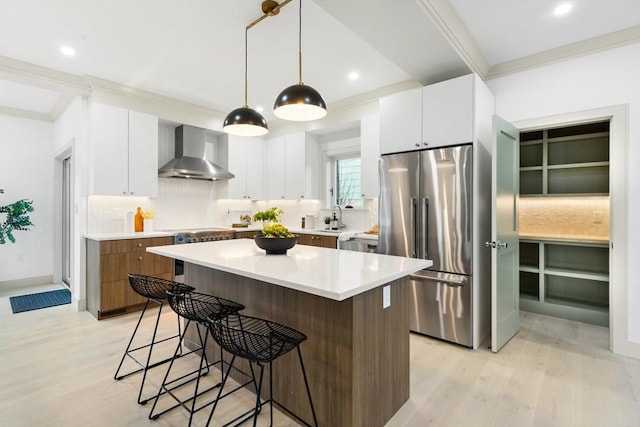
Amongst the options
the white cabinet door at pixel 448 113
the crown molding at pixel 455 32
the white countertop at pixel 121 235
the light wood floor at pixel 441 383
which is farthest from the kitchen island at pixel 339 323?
the white countertop at pixel 121 235

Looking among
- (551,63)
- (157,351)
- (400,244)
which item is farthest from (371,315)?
(551,63)

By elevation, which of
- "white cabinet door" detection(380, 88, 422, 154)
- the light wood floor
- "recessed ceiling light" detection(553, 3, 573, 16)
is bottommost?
the light wood floor

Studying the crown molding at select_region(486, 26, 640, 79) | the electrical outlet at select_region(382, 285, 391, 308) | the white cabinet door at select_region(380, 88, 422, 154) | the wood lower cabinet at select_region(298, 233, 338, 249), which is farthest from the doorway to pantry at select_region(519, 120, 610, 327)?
the electrical outlet at select_region(382, 285, 391, 308)

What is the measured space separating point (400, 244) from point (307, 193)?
236 cm

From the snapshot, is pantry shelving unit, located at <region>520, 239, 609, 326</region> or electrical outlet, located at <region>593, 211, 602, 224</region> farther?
electrical outlet, located at <region>593, 211, 602, 224</region>

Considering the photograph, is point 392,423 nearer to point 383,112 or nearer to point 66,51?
point 383,112

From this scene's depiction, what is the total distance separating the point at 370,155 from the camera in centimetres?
440

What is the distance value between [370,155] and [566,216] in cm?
258

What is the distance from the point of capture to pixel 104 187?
13.1 ft

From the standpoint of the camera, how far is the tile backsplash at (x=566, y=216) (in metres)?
3.83

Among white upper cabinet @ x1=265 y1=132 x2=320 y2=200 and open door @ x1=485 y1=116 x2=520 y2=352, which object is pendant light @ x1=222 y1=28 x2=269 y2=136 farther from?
white upper cabinet @ x1=265 y1=132 x2=320 y2=200

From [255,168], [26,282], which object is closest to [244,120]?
[255,168]

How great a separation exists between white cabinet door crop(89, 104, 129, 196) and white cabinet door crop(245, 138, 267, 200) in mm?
1995

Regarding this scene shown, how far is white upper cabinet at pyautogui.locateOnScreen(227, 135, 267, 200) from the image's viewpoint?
5531 millimetres
